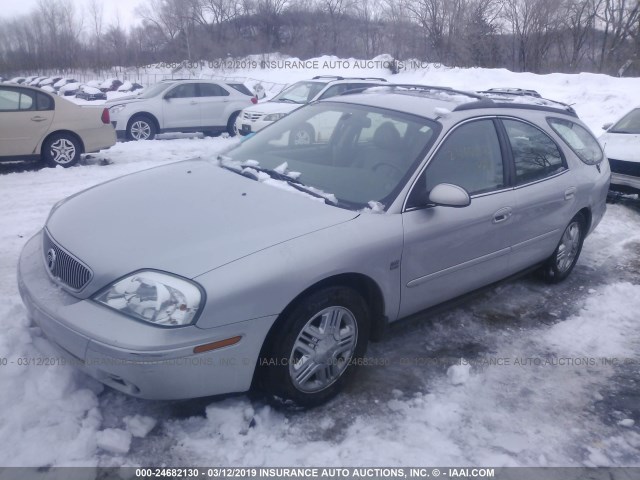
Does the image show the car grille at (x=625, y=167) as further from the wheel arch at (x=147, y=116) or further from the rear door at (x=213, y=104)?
the wheel arch at (x=147, y=116)

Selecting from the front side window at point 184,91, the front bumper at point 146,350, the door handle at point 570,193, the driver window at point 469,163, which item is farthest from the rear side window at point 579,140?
the front side window at point 184,91

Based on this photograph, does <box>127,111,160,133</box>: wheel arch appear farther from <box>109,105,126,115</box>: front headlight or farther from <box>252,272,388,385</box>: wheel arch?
<box>252,272,388,385</box>: wheel arch

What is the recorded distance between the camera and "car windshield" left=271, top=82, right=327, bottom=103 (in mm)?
12438

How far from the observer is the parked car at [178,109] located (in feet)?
42.5

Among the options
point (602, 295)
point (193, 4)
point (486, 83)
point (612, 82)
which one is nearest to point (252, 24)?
point (193, 4)

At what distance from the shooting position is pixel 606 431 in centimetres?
324

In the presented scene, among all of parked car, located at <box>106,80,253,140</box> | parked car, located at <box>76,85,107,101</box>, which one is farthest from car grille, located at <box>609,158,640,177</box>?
parked car, located at <box>76,85,107,101</box>

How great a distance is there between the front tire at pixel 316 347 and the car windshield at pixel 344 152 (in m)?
0.63

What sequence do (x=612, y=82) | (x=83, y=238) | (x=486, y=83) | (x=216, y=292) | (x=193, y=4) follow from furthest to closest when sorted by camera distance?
1. (x=193, y=4)
2. (x=486, y=83)
3. (x=612, y=82)
4. (x=83, y=238)
5. (x=216, y=292)

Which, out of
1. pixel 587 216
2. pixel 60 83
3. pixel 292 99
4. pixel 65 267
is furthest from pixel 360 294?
pixel 60 83

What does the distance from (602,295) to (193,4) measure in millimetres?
49338

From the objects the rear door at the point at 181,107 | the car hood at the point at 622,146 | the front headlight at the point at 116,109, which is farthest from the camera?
the rear door at the point at 181,107

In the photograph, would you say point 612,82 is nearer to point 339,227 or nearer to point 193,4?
point 339,227

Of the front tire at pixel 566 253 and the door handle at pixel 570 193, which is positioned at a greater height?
the door handle at pixel 570 193
